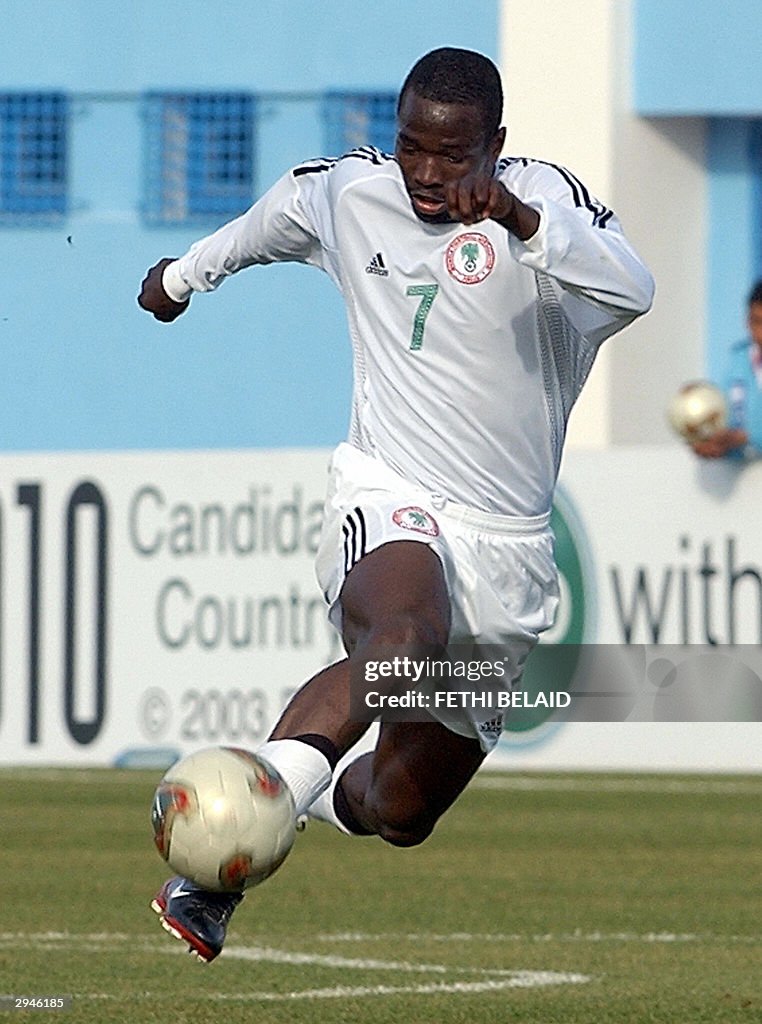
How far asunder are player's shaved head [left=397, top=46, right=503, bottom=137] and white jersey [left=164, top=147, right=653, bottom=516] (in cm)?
31

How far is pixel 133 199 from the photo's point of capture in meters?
26.5

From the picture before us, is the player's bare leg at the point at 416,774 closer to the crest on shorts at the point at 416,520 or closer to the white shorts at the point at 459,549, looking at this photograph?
the white shorts at the point at 459,549

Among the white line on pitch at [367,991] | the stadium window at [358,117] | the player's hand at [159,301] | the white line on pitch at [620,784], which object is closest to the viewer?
the white line on pitch at [367,991]

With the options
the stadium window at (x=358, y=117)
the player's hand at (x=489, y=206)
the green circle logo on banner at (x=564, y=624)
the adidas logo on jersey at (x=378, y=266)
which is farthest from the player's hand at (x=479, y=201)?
the stadium window at (x=358, y=117)

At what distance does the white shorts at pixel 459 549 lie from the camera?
709cm

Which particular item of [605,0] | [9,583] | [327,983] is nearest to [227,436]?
[605,0]

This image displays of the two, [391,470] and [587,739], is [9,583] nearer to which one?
[587,739]

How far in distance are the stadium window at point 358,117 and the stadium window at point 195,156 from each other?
0.81 metres

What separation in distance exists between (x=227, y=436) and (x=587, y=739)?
10569 mm

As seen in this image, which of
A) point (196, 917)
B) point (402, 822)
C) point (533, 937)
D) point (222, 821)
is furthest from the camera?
point (533, 937)

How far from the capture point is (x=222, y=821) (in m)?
6.27

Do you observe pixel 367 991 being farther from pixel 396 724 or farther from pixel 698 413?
pixel 698 413

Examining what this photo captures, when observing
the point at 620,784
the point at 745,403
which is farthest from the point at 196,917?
the point at 745,403

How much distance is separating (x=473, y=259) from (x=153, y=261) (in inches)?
756
